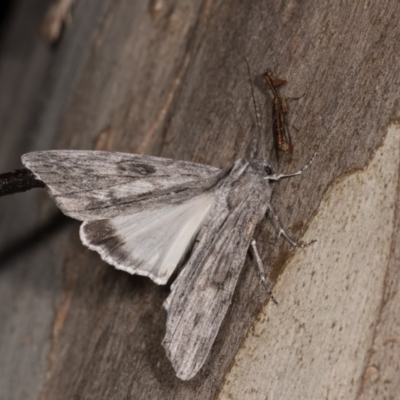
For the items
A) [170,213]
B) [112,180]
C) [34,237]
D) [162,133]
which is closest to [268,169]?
[170,213]

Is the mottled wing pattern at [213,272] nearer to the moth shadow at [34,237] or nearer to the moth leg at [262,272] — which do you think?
the moth leg at [262,272]

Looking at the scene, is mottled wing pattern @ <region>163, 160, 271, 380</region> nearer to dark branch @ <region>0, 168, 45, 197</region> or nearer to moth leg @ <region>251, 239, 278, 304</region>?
moth leg @ <region>251, 239, 278, 304</region>

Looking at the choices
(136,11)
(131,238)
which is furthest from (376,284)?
(136,11)

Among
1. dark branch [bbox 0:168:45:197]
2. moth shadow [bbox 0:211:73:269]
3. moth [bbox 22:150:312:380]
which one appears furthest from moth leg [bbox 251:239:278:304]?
moth shadow [bbox 0:211:73:269]

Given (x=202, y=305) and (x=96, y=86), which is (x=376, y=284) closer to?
(x=202, y=305)

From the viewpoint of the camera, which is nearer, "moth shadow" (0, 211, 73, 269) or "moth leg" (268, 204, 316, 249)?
"moth leg" (268, 204, 316, 249)

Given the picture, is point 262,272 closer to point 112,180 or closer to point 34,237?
point 112,180
